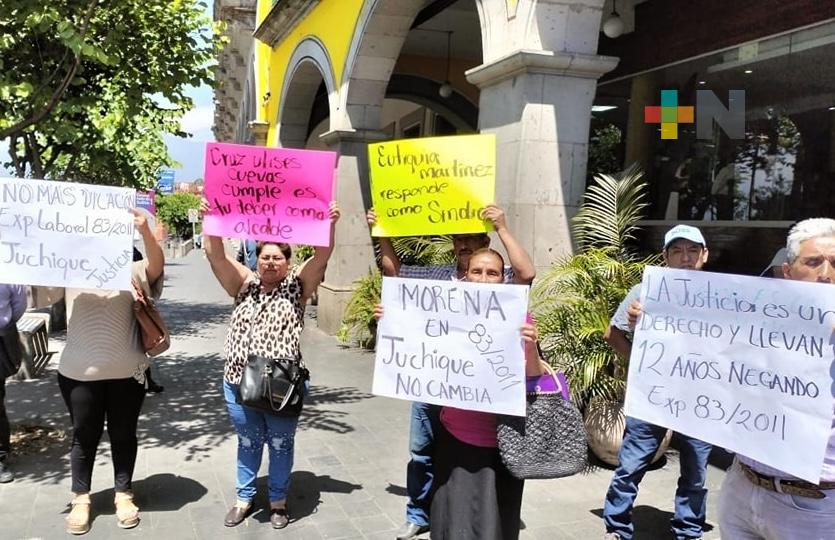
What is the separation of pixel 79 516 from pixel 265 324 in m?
1.53

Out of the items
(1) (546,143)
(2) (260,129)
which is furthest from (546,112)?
(2) (260,129)

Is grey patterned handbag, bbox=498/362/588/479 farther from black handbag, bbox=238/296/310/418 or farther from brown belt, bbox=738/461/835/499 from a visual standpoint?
black handbag, bbox=238/296/310/418

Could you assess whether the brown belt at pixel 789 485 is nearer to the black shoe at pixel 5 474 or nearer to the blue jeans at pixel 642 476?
the blue jeans at pixel 642 476

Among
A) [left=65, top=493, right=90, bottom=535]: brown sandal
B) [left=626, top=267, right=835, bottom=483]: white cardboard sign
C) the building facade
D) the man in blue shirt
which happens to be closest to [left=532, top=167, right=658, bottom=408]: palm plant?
Result: the building facade

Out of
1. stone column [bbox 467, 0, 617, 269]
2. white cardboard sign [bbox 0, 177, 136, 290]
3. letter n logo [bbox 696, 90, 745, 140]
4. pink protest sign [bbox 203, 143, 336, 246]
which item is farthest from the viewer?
letter n logo [bbox 696, 90, 745, 140]

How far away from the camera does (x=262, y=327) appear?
3729 mm

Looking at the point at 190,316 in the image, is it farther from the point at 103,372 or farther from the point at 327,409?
the point at 103,372

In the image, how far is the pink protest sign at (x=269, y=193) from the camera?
146 inches

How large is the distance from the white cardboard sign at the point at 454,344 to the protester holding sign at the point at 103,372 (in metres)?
1.62

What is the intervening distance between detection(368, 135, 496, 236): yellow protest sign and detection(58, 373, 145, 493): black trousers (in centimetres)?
172

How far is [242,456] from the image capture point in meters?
3.94

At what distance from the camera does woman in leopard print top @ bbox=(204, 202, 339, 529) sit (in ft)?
12.2

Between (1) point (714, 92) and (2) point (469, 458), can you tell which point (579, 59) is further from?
(2) point (469, 458)

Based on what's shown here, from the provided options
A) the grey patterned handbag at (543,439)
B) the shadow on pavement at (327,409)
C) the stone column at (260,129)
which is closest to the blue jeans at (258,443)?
the grey patterned handbag at (543,439)
